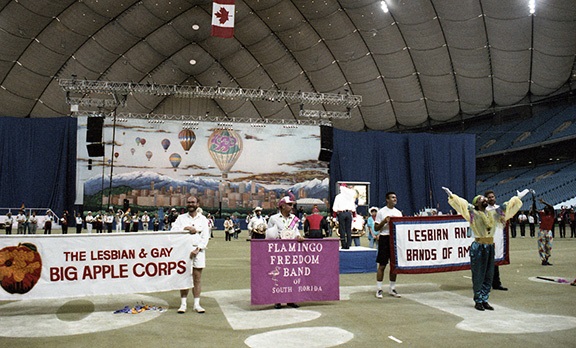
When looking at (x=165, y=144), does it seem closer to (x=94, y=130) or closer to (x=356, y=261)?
(x=94, y=130)

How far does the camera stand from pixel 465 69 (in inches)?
1335

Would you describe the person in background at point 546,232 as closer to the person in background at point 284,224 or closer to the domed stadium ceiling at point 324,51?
the person in background at point 284,224

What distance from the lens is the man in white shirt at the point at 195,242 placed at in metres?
6.50

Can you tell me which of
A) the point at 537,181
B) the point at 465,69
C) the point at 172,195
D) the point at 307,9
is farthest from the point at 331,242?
the point at 537,181

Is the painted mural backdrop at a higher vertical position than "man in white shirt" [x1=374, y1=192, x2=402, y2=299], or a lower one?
higher

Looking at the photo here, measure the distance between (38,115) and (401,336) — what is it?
3883 centimetres

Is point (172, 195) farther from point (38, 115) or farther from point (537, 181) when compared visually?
point (537, 181)

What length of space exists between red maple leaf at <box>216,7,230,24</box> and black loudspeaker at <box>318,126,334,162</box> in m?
14.5

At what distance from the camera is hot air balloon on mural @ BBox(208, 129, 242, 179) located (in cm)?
3142

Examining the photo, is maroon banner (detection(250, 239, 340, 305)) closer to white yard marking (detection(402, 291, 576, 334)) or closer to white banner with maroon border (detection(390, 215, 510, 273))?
white banner with maroon border (detection(390, 215, 510, 273))

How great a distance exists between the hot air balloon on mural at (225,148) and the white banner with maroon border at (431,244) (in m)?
24.3

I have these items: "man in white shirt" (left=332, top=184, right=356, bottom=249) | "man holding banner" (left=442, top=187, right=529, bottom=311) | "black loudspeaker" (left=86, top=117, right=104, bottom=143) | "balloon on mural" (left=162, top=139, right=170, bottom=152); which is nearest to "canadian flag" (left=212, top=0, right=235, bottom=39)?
"man in white shirt" (left=332, top=184, right=356, bottom=249)

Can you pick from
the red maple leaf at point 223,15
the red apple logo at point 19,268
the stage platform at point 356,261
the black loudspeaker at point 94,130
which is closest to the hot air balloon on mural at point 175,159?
the black loudspeaker at point 94,130

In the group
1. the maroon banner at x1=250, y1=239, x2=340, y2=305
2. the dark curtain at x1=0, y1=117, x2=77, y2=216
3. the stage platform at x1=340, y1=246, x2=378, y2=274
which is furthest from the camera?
the dark curtain at x1=0, y1=117, x2=77, y2=216
